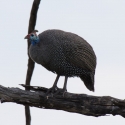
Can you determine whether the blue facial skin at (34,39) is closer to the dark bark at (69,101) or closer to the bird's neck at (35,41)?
the bird's neck at (35,41)

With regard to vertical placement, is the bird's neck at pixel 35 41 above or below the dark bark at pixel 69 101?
above

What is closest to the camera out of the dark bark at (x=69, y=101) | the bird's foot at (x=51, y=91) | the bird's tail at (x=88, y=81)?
the dark bark at (x=69, y=101)

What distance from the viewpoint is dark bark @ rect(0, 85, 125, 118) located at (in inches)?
233

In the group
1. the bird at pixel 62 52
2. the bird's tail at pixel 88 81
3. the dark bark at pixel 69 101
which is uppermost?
the bird at pixel 62 52

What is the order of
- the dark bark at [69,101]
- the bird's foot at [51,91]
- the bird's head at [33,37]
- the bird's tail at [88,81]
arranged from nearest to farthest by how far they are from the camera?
the dark bark at [69,101] → the bird's head at [33,37] → the bird's foot at [51,91] → the bird's tail at [88,81]

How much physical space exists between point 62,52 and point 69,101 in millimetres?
606

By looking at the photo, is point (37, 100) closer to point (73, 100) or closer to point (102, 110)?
point (73, 100)

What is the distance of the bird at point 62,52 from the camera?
20.0ft

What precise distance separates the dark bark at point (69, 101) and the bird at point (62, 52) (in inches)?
8.3

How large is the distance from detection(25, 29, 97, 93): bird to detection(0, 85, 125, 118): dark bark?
21 centimetres

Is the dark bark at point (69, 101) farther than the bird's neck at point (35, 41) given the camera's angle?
No

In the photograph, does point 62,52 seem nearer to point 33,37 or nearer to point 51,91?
point 33,37

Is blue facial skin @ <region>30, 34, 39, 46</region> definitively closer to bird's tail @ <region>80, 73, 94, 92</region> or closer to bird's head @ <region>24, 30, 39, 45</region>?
bird's head @ <region>24, 30, 39, 45</region>

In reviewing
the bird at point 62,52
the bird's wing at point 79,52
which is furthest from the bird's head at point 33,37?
the bird's wing at point 79,52
